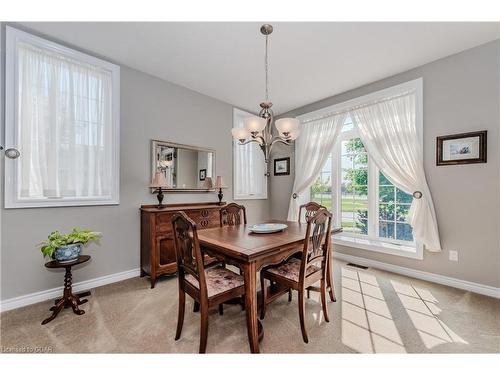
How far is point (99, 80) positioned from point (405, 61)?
12.3 feet

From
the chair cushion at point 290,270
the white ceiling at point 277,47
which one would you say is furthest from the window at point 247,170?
the chair cushion at point 290,270

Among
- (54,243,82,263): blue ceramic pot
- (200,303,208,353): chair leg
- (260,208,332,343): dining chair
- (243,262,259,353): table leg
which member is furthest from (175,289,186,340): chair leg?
(54,243,82,263): blue ceramic pot

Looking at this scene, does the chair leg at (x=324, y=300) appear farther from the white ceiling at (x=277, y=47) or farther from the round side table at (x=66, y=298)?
the white ceiling at (x=277, y=47)

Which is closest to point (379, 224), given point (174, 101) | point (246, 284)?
point (246, 284)

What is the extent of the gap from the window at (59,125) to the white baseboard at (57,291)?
90cm

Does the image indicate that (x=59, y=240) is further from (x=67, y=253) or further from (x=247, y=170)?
(x=247, y=170)

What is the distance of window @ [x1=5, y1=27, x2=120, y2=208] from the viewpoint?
207cm

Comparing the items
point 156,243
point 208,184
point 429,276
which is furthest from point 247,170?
point 429,276

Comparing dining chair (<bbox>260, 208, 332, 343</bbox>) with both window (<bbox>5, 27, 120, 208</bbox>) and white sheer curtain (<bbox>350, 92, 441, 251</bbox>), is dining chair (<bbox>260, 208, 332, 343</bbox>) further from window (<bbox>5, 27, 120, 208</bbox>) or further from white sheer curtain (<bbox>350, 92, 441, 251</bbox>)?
window (<bbox>5, 27, 120, 208</bbox>)

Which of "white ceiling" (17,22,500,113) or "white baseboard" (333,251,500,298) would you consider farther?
"white baseboard" (333,251,500,298)

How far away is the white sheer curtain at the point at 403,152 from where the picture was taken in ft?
8.80

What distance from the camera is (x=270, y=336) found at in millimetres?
1682
